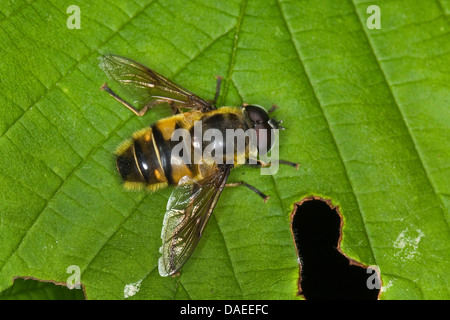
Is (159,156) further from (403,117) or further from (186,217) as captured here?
(403,117)

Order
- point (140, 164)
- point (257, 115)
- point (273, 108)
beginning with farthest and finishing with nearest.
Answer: point (273, 108) → point (257, 115) → point (140, 164)

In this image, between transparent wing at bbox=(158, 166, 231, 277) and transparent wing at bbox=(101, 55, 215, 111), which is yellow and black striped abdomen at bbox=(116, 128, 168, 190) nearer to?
transparent wing at bbox=(158, 166, 231, 277)

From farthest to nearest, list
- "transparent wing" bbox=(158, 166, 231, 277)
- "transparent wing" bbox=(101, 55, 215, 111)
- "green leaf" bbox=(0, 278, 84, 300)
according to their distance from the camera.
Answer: "green leaf" bbox=(0, 278, 84, 300)
"transparent wing" bbox=(101, 55, 215, 111)
"transparent wing" bbox=(158, 166, 231, 277)

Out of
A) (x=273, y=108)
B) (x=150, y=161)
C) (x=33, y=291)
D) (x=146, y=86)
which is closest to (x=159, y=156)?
(x=150, y=161)

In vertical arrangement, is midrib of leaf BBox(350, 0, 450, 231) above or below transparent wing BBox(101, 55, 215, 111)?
below

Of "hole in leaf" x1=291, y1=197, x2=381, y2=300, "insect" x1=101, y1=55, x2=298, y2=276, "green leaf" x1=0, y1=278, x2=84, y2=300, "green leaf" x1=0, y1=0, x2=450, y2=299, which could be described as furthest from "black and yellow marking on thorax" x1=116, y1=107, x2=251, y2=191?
"green leaf" x1=0, y1=278, x2=84, y2=300

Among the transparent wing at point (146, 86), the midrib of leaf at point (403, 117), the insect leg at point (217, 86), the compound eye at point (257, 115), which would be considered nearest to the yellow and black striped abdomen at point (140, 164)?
the transparent wing at point (146, 86)
